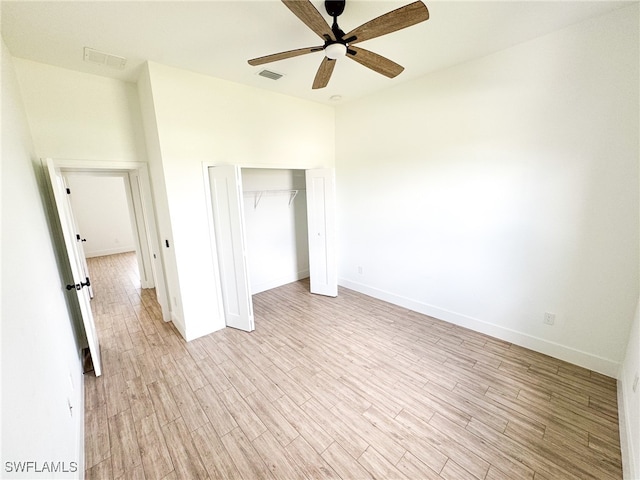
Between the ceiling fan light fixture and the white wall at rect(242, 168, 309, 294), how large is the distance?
2.57 meters

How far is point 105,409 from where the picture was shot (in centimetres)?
214

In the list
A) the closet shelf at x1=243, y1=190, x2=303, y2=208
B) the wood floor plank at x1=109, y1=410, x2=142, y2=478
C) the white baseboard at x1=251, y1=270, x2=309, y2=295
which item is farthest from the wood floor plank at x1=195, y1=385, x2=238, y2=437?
the closet shelf at x1=243, y1=190, x2=303, y2=208

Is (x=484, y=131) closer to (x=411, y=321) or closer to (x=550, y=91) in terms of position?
(x=550, y=91)

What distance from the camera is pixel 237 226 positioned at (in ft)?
9.93

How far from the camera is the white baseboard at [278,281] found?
175 inches

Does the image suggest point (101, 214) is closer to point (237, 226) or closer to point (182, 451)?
point (237, 226)

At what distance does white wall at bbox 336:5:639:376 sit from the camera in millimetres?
2104

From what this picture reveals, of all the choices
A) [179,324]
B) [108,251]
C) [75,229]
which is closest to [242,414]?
[179,324]

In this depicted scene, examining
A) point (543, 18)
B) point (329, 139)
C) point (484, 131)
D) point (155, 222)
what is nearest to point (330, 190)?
point (329, 139)

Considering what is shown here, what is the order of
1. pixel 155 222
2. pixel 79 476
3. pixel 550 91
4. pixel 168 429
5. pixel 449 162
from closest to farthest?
pixel 79 476, pixel 168 429, pixel 550 91, pixel 449 162, pixel 155 222

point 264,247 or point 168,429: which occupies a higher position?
point 264,247

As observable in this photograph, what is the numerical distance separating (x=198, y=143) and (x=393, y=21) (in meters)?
2.27

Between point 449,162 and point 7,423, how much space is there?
12.0 feet

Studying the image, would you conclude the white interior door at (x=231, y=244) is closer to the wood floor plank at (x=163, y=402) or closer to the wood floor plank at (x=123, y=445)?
the wood floor plank at (x=163, y=402)
